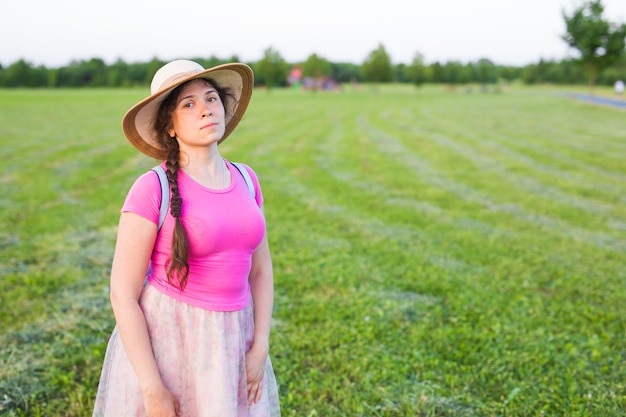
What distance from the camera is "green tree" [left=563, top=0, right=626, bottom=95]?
30453 mm

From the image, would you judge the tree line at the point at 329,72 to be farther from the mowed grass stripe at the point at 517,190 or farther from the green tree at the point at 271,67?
the mowed grass stripe at the point at 517,190

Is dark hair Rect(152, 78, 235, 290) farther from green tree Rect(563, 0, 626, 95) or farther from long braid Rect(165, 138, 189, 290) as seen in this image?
green tree Rect(563, 0, 626, 95)

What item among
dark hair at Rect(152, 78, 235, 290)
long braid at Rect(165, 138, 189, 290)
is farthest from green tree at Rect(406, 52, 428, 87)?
long braid at Rect(165, 138, 189, 290)

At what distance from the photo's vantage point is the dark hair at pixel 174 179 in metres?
1.74

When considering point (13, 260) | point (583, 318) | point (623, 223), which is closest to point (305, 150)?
point (623, 223)

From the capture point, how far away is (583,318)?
15.0 feet

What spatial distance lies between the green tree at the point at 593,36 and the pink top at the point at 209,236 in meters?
34.5

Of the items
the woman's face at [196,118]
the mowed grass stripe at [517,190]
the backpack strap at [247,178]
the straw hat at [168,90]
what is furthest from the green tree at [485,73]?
the woman's face at [196,118]

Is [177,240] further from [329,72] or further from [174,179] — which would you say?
[329,72]

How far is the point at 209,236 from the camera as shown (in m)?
1.80

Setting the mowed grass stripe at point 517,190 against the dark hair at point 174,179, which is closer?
the dark hair at point 174,179

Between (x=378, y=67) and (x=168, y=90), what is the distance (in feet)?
213

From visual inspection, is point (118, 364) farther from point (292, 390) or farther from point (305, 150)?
point (305, 150)

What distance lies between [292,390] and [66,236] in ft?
14.9
